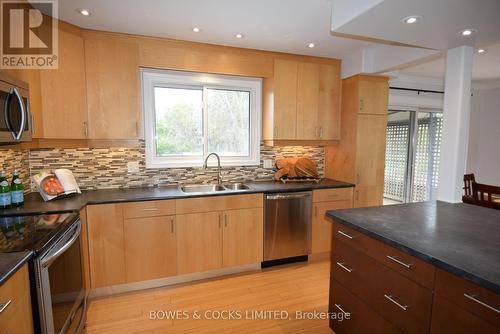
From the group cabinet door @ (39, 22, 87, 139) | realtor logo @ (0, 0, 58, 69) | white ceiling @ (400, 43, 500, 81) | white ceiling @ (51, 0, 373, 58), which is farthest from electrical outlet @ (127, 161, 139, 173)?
white ceiling @ (400, 43, 500, 81)

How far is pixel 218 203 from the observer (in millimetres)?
2725

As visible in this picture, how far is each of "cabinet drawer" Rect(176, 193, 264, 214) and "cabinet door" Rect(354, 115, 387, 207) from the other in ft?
4.54

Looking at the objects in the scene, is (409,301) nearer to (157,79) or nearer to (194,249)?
(194,249)

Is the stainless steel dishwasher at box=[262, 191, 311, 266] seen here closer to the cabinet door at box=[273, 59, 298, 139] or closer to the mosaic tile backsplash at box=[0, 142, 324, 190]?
the mosaic tile backsplash at box=[0, 142, 324, 190]

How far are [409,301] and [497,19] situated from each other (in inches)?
69.3

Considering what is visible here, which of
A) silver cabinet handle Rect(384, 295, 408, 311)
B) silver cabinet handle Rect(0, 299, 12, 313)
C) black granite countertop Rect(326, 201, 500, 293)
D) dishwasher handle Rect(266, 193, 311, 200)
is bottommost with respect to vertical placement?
silver cabinet handle Rect(384, 295, 408, 311)

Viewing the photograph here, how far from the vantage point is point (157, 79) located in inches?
115

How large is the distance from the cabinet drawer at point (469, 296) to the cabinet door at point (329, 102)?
2.45 metres

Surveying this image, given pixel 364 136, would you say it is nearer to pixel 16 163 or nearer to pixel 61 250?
pixel 61 250

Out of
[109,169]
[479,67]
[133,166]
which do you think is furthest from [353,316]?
[479,67]

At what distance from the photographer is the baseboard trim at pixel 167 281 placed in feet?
8.21

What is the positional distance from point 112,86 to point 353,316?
9.09 ft

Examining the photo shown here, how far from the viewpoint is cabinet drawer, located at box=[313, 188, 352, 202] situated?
3.13 metres

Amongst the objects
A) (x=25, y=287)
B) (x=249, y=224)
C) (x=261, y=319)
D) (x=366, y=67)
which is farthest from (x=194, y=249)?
(x=366, y=67)
